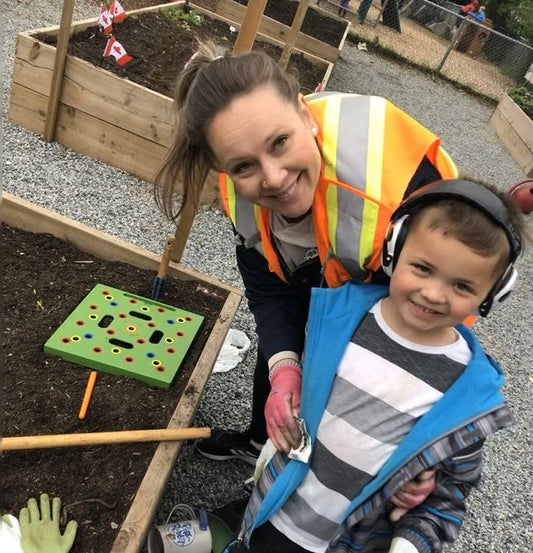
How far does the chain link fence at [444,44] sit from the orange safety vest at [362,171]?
11712mm

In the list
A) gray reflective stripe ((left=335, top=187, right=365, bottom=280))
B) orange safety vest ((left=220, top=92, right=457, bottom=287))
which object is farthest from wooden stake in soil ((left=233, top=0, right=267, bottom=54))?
gray reflective stripe ((left=335, top=187, right=365, bottom=280))

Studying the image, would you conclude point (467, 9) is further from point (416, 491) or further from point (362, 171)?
point (416, 491)

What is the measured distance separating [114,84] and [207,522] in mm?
2966

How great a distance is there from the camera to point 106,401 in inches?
73.5

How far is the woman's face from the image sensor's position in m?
1.30

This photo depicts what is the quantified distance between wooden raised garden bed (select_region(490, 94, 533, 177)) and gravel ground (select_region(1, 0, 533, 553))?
11.6 ft

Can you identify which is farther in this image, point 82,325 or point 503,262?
point 82,325

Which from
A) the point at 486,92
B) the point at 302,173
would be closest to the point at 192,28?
the point at 302,173

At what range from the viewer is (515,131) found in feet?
30.2

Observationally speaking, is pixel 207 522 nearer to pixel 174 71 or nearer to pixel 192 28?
pixel 174 71

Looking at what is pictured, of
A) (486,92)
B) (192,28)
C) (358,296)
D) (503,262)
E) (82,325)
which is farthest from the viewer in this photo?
(486,92)

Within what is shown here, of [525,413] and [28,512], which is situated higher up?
[28,512]

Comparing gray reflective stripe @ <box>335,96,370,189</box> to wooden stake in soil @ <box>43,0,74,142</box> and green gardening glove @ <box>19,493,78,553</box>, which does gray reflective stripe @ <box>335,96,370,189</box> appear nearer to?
green gardening glove @ <box>19,493,78,553</box>

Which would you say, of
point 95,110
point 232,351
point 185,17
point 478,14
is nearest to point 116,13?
point 95,110
